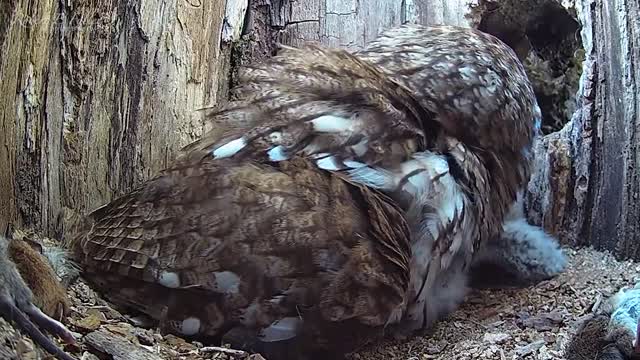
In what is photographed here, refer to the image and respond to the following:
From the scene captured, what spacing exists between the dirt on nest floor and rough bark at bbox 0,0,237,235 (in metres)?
0.26

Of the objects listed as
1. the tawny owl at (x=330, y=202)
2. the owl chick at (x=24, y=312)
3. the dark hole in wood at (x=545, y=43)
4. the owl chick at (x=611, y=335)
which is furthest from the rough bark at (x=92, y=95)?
the owl chick at (x=611, y=335)

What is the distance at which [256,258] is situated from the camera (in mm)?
1462

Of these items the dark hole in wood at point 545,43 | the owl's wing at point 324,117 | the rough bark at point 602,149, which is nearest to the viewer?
the owl's wing at point 324,117

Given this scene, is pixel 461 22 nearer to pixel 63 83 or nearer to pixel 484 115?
pixel 484 115

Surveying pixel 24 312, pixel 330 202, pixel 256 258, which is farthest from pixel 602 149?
pixel 24 312

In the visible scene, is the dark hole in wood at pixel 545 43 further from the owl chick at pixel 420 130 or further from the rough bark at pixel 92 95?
the rough bark at pixel 92 95

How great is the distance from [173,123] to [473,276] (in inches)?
36.1

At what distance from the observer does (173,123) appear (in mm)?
2016

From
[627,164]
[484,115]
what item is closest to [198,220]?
[484,115]

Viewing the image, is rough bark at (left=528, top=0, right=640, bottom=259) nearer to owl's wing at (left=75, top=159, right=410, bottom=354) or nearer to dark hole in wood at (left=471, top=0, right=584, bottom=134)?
dark hole in wood at (left=471, top=0, right=584, bottom=134)

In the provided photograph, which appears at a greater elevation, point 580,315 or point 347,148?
point 347,148

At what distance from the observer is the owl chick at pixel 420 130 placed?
1702 mm

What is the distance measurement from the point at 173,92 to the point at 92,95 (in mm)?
290

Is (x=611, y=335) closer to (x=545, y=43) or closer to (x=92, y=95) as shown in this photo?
(x=92, y=95)
